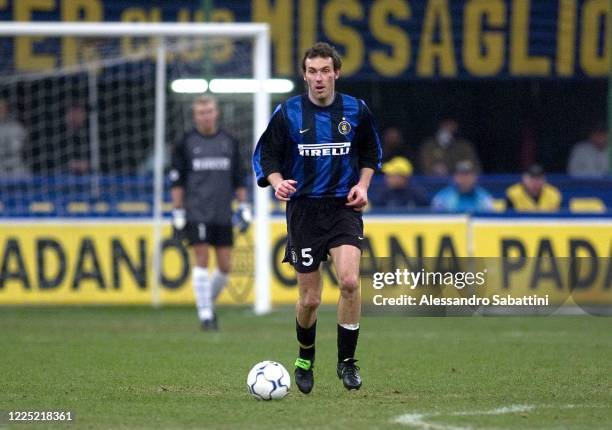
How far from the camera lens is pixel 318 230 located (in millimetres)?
8352

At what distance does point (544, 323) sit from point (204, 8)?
23.6 ft

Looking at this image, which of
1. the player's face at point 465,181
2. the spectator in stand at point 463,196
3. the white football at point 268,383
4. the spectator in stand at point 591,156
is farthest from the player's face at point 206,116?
the spectator in stand at point 591,156

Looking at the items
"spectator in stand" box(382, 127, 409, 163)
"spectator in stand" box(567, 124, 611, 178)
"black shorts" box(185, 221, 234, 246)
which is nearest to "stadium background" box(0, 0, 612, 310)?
"spectator in stand" box(382, 127, 409, 163)

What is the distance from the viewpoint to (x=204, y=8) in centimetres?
1867

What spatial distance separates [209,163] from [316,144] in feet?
18.1

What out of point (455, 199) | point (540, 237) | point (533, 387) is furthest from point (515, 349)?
point (455, 199)

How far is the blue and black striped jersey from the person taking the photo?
8.34m

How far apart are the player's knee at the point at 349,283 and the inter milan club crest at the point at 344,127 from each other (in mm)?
904

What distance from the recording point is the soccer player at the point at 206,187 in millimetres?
13500

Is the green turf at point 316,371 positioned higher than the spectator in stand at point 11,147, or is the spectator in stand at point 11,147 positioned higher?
the spectator in stand at point 11,147

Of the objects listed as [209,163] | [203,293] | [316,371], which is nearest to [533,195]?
[209,163]

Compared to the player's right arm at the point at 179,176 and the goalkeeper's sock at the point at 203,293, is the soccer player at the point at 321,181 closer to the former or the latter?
the goalkeeper's sock at the point at 203,293

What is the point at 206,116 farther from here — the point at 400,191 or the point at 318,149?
the point at 318,149

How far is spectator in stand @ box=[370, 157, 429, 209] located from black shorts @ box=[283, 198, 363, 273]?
339 inches
